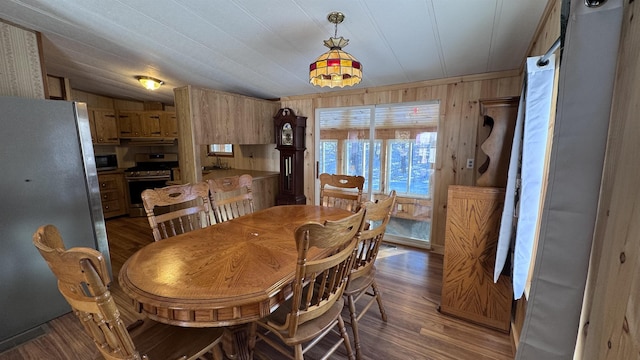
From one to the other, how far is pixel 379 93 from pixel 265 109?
1.89 meters

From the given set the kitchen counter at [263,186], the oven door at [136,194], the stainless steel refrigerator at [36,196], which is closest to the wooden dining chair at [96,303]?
the stainless steel refrigerator at [36,196]

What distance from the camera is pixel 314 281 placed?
1.26 meters

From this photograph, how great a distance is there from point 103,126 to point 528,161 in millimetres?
6315

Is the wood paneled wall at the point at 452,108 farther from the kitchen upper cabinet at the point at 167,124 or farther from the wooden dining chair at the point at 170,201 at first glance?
the kitchen upper cabinet at the point at 167,124

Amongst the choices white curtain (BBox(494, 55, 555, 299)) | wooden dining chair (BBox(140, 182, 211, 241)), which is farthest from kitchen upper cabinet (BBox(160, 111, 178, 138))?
white curtain (BBox(494, 55, 555, 299))

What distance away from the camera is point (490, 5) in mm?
1694

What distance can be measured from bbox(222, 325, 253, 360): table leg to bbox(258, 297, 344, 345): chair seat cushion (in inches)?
8.5

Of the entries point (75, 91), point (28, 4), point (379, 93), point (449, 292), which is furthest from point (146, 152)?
point (449, 292)

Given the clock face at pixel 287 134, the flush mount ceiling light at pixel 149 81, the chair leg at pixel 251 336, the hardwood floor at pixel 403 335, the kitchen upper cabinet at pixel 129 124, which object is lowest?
the hardwood floor at pixel 403 335

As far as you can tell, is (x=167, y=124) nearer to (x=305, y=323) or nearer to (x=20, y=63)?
(x=20, y=63)

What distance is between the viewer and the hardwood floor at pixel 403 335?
1.78m

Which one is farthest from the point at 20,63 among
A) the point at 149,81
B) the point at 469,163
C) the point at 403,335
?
the point at 469,163

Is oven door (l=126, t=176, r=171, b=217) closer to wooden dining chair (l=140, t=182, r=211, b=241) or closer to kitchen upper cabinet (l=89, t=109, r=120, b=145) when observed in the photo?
kitchen upper cabinet (l=89, t=109, r=120, b=145)

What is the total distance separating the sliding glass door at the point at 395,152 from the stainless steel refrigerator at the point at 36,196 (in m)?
2.94
